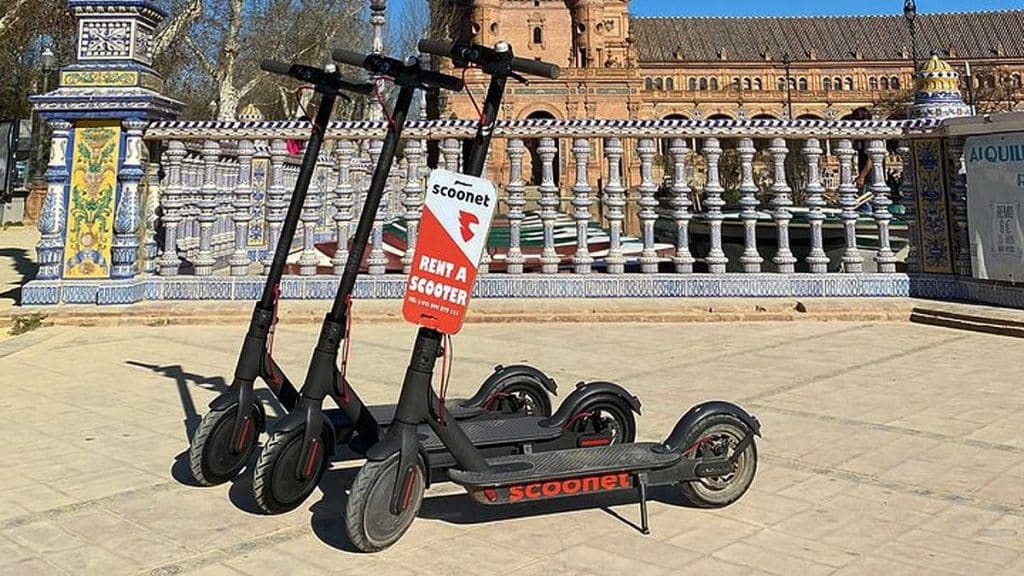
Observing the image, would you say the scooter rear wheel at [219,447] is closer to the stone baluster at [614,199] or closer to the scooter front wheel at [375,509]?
the scooter front wheel at [375,509]

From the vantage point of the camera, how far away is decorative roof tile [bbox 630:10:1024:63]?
70.1 metres

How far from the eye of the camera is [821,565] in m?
2.19

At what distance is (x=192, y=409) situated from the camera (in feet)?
13.1

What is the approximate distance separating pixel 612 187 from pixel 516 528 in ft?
16.6

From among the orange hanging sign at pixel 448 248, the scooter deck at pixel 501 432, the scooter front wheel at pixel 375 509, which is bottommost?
the scooter front wheel at pixel 375 509

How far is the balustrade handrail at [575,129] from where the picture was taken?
23.1ft

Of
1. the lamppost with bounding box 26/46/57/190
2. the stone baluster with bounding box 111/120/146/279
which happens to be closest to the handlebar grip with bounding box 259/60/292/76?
the stone baluster with bounding box 111/120/146/279

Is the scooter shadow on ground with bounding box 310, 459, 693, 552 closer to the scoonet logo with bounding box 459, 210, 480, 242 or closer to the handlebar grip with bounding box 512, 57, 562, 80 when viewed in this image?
the scoonet logo with bounding box 459, 210, 480, 242

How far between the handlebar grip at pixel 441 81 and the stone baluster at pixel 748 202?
5.04m

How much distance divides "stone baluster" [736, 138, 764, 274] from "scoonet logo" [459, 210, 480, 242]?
17.3 feet

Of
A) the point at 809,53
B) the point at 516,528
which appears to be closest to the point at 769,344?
the point at 516,528

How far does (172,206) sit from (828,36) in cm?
7753

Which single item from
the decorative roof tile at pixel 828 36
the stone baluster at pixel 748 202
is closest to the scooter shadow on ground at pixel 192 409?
the stone baluster at pixel 748 202

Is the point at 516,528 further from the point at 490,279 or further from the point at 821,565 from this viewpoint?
the point at 490,279
